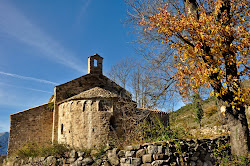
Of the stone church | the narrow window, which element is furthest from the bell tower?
the narrow window

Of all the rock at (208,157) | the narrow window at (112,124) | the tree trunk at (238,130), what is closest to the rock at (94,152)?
the narrow window at (112,124)

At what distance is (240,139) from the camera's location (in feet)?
25.3

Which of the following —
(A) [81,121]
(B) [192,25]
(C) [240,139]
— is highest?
(B) [192,25]

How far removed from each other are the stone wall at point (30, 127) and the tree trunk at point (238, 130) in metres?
14.2

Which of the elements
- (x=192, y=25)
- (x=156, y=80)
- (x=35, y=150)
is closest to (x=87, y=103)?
(x=35, y=150)

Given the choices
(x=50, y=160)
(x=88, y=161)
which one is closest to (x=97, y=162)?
(x=88, y=161)

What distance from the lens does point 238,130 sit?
25.4 feet

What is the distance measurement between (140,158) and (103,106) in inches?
225

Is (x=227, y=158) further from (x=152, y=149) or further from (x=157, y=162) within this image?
(x=152, y=149)

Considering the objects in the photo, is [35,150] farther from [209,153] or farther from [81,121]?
[209,153]

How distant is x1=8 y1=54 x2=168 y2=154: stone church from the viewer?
43.2 ft

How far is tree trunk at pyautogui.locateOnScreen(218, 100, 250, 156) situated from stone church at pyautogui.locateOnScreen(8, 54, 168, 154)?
3.56m

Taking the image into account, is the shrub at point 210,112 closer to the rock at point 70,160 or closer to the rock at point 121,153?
the rock at point 121,153

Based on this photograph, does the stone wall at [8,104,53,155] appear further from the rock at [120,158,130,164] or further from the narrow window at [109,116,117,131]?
the rock at [120,158,130,164]
